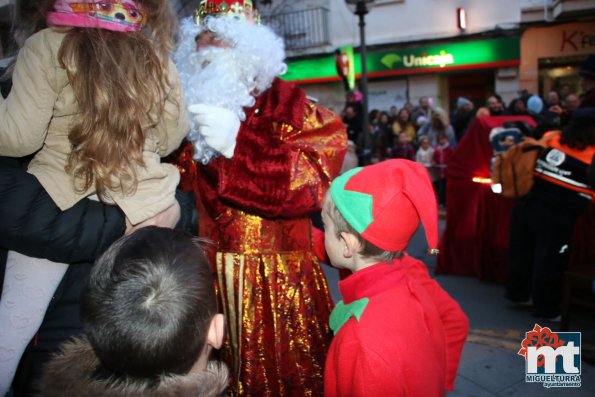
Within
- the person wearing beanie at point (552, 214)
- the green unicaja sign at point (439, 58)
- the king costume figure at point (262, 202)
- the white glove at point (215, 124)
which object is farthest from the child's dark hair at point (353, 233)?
the green unicaja sign at point (439, 58)

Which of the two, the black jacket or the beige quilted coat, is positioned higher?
the beige quilted coat

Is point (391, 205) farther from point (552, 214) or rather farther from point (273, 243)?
point (552, 214)

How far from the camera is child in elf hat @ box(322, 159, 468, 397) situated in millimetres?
1295

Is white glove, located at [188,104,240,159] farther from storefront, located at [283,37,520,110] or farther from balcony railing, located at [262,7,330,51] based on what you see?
balcony railing, located at [262,7,330,51]

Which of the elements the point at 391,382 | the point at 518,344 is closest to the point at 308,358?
the point at 391,382

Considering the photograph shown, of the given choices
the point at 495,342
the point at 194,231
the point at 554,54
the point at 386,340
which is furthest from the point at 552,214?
the point at 554,54

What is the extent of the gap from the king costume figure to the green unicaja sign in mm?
10986

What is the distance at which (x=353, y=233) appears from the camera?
58.2 inches

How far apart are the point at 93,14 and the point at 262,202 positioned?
80cm

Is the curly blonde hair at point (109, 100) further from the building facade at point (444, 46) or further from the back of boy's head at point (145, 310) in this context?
the building facade at point (444, 46)

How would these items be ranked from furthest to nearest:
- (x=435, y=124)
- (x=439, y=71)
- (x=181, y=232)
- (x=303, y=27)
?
(x=303, y=27) → (x=439, y=71) → (x=435, y=124) → (x=181, y=232)

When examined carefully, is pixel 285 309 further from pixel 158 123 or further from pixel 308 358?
pixel 158 123

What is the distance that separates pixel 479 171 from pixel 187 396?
3833mm

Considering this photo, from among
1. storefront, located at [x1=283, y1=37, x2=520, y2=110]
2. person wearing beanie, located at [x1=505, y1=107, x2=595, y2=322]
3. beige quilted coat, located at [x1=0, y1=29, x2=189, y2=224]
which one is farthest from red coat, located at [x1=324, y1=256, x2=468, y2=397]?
storefront, located at [x1=283, y1=37, x2=520, y2=110]
